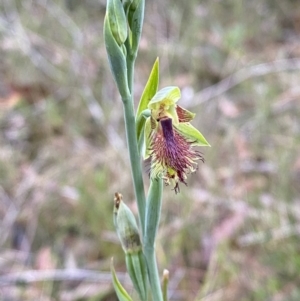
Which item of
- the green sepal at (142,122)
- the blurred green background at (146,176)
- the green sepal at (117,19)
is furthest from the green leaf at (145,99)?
the blurred green background at (146,176)

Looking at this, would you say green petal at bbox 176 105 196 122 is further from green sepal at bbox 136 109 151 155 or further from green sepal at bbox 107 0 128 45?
green sepal at bbox 107 0 128 45

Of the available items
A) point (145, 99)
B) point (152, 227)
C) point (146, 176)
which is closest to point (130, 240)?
point (152, 227)

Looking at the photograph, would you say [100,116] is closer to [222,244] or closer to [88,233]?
[88,233]

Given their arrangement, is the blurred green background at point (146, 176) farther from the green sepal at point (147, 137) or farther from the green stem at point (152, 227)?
the green sepal at point (147, 137)

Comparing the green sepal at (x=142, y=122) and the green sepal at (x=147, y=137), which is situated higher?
the green sepal at (x=142, y=122)

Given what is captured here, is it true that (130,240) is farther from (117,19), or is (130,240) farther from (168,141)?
(117,19)

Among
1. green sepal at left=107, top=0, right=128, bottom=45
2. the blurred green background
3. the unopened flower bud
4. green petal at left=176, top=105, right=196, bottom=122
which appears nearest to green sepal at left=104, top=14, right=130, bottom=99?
green sepal at left=107, top=0, right=128, bottom=45
